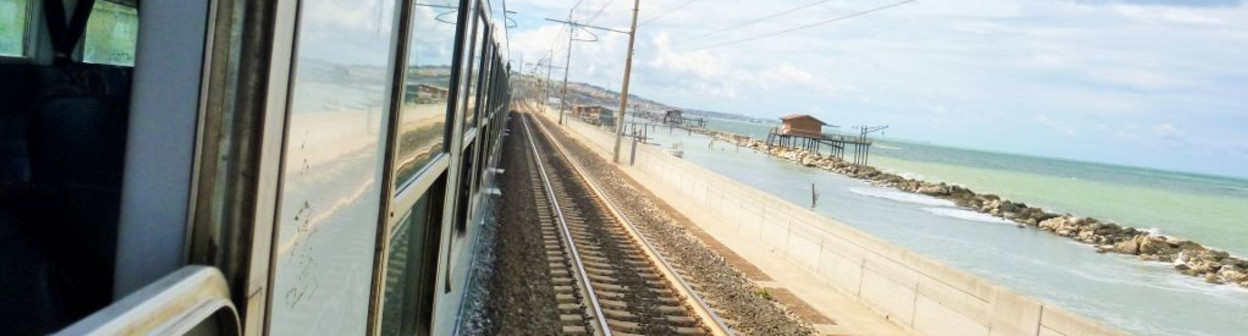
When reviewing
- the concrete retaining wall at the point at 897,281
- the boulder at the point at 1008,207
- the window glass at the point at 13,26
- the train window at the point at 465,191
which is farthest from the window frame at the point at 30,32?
the boulder at the point at 1008,207

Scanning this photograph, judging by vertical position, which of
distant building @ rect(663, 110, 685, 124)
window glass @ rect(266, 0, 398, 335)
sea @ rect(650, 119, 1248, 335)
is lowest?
sea @ rect(650, 119, 1248, 335)

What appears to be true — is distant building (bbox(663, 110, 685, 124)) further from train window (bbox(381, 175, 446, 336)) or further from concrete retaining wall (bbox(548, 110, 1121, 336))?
train window (bbox(381, 175, 446, 336))

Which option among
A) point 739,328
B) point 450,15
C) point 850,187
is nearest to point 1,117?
point 450,15

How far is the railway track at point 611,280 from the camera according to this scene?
343 inches

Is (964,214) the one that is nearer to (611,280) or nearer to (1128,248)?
(1128,248)

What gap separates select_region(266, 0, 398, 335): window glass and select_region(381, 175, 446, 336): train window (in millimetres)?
1104

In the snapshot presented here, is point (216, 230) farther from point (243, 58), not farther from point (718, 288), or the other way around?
point (718, 288)

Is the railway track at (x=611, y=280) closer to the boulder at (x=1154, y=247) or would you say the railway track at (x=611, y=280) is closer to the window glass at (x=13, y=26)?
the window glass at (x=13, y=26)

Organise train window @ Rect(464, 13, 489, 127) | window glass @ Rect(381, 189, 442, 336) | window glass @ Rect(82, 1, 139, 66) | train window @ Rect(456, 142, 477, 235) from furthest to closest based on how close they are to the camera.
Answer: train window @ Rect(456, 142, 477, 235), train window @ Rect(464, 13, 489, 127), window glass @ Rect(381, 189, 442, 336), window glass @ Rect(82, 1, 139, 66)

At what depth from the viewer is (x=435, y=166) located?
11.7ft

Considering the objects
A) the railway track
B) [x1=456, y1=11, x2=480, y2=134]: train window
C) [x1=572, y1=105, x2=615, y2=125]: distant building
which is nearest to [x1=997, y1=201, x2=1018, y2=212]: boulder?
the railway track

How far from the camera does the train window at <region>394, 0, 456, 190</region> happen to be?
8.08ft

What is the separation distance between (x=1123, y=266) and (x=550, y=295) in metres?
29.6

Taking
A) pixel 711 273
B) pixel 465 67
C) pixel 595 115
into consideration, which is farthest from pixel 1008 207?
pixel 595 115
